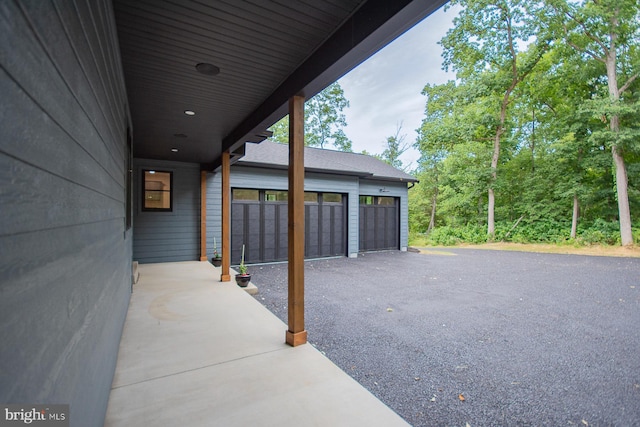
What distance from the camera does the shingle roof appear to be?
7711 mm

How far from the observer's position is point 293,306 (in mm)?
2703

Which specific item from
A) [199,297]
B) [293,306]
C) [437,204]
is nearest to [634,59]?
[437,204]

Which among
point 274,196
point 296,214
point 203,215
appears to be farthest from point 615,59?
point 203,215

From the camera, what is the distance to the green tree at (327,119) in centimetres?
1980

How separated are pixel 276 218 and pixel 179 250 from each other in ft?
8.59

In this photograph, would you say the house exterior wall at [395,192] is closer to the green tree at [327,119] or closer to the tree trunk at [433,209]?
the tree trunk at [433,209]

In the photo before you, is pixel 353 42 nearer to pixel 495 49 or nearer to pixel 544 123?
pixel 495 49

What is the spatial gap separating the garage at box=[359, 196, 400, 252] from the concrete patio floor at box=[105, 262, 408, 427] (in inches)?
279

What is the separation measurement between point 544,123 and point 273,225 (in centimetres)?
1586

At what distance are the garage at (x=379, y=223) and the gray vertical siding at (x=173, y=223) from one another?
18.0ft

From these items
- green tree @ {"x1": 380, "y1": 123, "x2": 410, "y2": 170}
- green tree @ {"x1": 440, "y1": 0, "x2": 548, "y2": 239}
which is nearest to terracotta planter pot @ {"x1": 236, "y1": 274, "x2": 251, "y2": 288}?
green tree @ {"x1": 440, "y1": 0, "x2": 548, "y2": 239}

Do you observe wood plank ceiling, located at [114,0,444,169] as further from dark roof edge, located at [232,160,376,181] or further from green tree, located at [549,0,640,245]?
green tree, located at [549,0,640,245]

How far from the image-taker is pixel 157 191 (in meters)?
6.96

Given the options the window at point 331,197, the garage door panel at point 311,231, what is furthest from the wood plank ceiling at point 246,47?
the window at point 331,197
